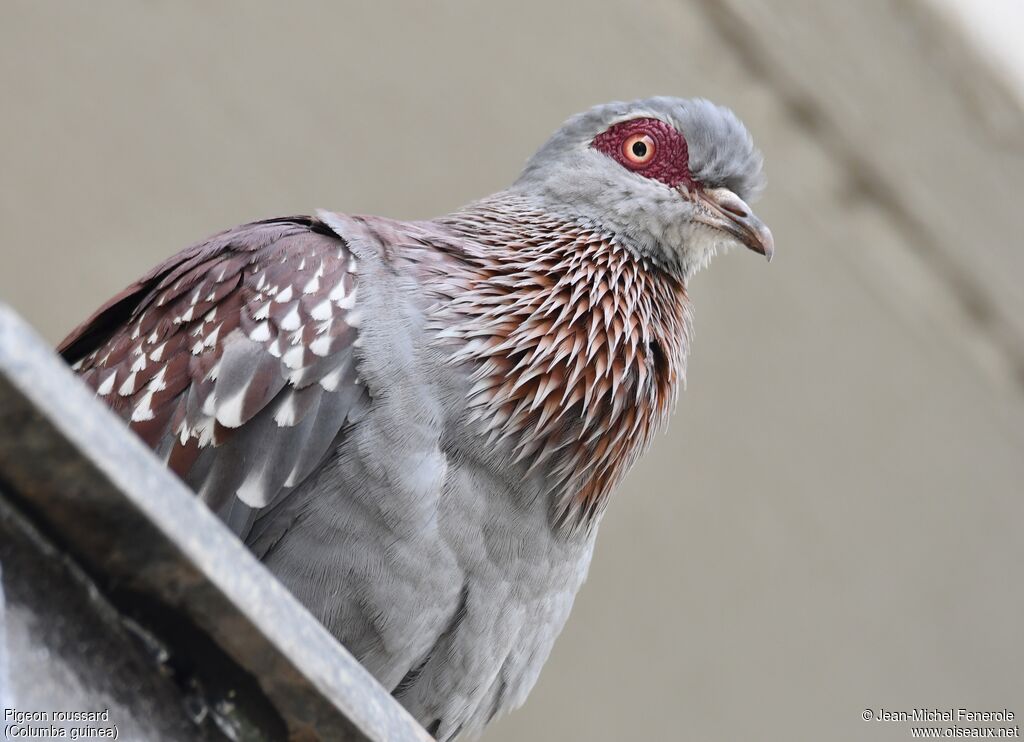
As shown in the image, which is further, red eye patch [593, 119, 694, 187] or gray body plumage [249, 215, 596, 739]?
red eye patch [593, 119, 694, 187]

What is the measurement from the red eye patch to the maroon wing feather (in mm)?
920

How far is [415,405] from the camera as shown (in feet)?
10.00

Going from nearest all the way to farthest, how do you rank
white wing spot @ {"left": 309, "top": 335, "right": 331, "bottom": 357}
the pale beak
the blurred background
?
white wing spot @ {"left": 309, "top": 335, "right": 331, "bottom": 357} → the pale beak → the blurred background

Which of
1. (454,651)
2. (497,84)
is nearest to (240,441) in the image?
(454,651)

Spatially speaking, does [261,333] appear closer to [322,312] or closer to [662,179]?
[322,312]

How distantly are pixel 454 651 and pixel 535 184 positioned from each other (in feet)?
4.62

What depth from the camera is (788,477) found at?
6277 millimetres

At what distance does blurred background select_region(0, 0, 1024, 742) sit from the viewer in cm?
511

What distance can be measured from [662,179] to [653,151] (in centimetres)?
9

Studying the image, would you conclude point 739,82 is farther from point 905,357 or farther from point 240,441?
point 240,441

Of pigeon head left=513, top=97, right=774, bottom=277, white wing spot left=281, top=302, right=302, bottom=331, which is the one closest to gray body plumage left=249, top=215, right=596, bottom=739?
white wing spot left=281, top=302, right=302, bottom=331

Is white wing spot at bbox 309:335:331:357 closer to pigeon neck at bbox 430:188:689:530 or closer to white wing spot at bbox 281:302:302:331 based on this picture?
white wing spot at bbox 281:302:302:331

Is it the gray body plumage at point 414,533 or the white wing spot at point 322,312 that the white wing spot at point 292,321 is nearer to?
the white wing spot at point 322,312

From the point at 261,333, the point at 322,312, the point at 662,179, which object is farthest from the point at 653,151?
the point at 261,333
